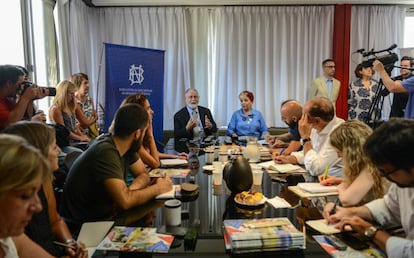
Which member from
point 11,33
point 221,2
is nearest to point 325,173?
point 11,33

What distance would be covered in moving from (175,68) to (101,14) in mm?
1366

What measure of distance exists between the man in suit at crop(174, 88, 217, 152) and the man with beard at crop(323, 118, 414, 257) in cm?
270

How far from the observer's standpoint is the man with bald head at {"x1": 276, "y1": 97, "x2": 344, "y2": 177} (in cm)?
218

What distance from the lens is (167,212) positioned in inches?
56.2

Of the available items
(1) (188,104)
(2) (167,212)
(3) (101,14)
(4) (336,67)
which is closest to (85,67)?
(3) (101,14)

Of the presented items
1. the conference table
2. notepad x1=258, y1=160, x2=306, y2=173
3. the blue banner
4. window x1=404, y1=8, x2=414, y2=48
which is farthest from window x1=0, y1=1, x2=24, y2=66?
window x1=404, y1=8, x2=414, y2=48

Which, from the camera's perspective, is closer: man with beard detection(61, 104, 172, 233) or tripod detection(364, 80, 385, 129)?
man with beard detection(61, 104, 172, 233)

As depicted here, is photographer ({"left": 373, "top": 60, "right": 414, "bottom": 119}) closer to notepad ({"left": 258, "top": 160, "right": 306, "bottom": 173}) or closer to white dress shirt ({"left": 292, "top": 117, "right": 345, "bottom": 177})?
white dress shirt ({"left": 292, "top": 117, "right": 345, "bottom": 177})

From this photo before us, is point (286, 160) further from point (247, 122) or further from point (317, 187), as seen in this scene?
point (247, 122)

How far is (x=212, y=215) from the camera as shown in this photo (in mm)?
1536

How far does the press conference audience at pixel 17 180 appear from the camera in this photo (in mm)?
778

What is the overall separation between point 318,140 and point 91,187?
5.14 ft

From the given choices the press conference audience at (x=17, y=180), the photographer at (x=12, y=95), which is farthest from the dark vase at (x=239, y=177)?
the photographer at (x=12, y=95)

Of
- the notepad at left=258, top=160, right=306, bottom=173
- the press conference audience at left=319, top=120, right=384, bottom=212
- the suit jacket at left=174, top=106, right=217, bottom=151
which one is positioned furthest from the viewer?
the suit jacket at left=174, top=106, right=217, bottom=151
